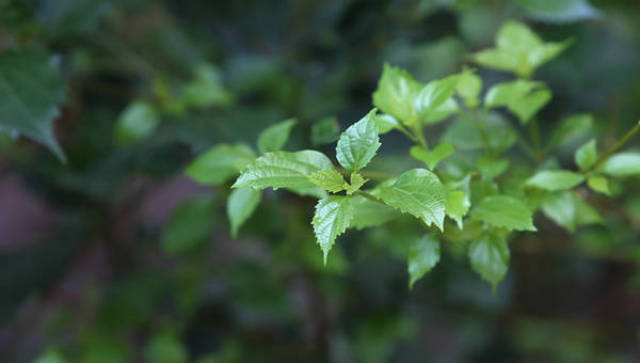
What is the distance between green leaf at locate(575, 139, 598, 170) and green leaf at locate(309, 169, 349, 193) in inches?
8.9

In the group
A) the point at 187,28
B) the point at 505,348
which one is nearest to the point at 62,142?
the point at 187,28

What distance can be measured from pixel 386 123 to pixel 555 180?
142mm

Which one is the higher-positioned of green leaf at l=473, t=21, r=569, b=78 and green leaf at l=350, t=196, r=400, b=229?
green leaf at l=473, t=21, r=569, b=78

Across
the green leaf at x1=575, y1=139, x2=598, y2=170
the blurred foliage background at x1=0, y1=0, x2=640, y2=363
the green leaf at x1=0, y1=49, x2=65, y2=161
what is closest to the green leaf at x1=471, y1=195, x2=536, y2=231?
the green leaf at x1=575, y1=139, x2=598, y2=170

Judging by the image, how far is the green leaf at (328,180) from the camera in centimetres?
35

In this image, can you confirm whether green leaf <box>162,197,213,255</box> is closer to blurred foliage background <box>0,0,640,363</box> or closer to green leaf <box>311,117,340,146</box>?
blurred foliage background <box>0,0,640,363</box>

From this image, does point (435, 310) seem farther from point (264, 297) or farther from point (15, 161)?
point (15, 161)

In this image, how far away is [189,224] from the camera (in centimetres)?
84

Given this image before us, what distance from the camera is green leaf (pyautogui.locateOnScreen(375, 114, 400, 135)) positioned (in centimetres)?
43

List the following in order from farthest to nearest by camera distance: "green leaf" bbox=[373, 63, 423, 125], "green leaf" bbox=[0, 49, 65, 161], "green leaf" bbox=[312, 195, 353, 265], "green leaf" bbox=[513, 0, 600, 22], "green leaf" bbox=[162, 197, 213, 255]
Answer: "green leaf" bbox=[162, 197, 213, 255] → "green leaf" bbox=[513, 0, 600, 22] → "green leaf" bbox=[0, 49, 65, 161] → "green leaf" bbox=[373, 63, 423, 125] → "green leaf" bbox=[312, 195, 353, 265]

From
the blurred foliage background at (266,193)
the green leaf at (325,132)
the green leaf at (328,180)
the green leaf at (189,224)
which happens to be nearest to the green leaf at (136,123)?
the blurred foliage background at (266,193)

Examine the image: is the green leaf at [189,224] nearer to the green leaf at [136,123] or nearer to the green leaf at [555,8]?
the green leaf at [136,123]

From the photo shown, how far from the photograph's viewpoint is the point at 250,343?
3.38 ft

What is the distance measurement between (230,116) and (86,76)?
1.35 feet
